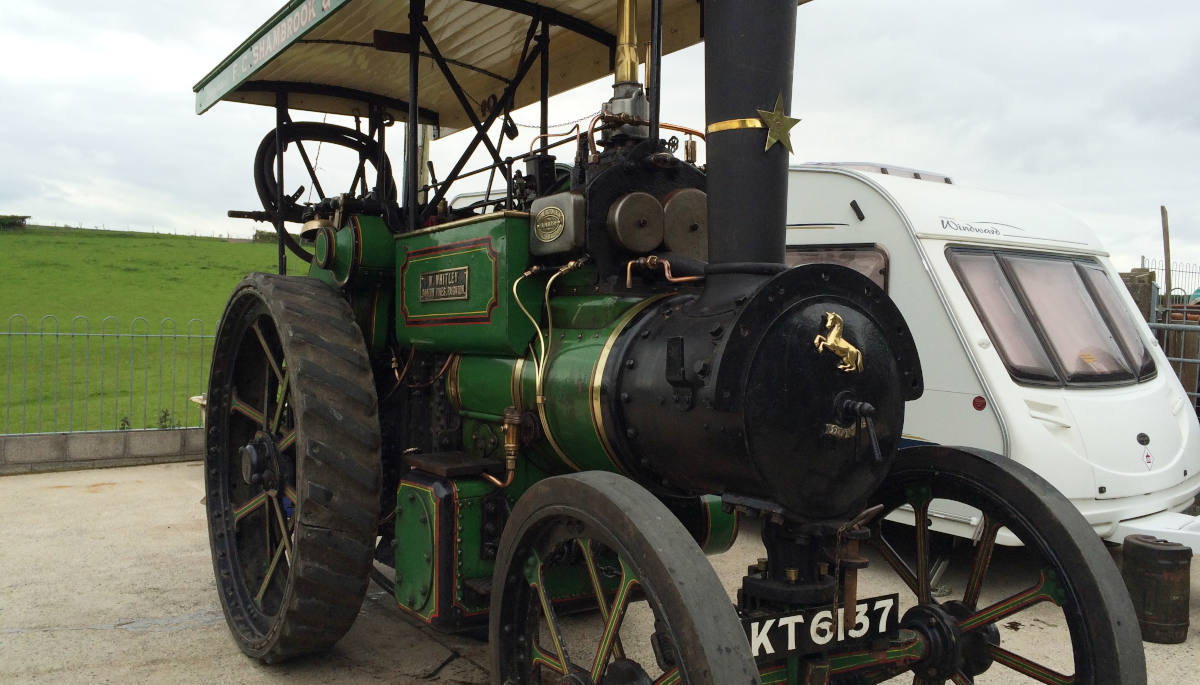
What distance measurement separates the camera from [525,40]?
13.0 feet

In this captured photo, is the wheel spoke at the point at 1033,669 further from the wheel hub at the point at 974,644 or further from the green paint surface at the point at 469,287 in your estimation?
the green paint surface at the point at 469,287

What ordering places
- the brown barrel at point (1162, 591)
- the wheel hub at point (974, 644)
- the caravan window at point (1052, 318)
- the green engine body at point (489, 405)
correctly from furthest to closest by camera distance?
1. the caravan window at point (1052, 318)
2. the brown barrel at point (1162, 591)
3. the green engine body at point (489, 405)
4. the wheel hub at point (974, 644)

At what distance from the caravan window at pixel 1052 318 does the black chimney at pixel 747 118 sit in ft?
9.54

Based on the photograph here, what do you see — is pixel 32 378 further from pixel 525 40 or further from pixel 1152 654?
pixel 1152 654

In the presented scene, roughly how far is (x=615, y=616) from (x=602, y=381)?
0.73 m

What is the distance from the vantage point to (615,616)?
6.66 feet

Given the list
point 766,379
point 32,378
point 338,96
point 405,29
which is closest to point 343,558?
point 766,379

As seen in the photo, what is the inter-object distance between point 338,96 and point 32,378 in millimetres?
12301

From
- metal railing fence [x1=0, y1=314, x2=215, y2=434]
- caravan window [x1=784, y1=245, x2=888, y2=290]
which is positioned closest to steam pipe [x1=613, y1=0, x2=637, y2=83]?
caravan window [x1=784, y1=245, x2=888, y2=290]

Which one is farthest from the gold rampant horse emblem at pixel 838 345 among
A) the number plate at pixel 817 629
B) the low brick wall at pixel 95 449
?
the low brick wall at pixel 95 449

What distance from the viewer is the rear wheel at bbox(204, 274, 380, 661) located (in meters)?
2.96

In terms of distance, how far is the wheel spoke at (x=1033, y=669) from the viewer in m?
2.24

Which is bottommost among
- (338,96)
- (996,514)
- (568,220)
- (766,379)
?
(996,514)

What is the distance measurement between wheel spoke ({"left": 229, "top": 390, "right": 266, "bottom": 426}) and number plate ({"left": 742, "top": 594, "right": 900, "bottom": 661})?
2.43 meters
